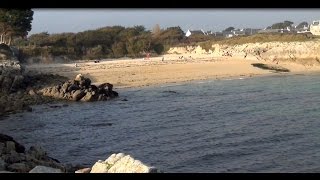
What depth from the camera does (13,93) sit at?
2653cm

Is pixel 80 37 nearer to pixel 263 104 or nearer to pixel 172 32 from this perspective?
pixel 172 32

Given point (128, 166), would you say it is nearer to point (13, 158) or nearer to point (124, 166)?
point (124, 166)

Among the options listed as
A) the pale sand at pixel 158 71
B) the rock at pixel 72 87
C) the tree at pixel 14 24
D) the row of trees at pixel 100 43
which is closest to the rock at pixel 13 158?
the rock at pixel 72 87

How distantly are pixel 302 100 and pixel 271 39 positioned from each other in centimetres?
3144

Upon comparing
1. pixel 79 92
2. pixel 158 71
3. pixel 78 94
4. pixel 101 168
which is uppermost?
pixel 101 168

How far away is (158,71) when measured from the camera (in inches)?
1598

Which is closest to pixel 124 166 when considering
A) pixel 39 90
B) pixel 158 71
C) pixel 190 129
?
pixel 190 129

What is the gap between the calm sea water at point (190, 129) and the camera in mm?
13164

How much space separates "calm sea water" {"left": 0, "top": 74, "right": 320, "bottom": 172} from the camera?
13.2 m

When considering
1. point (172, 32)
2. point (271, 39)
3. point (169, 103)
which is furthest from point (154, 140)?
point (172, 32)

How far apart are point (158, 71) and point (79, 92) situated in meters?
13.6

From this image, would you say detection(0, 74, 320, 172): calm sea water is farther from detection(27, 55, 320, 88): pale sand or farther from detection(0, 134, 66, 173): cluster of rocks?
detection(27, 55, 320, 88): pale sand

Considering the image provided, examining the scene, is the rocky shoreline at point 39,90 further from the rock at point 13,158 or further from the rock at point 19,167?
the rock at point 19,167

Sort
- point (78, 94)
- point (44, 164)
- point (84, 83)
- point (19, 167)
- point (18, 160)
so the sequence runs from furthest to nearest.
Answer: point (84, 83) → point (78, 94) → point (44, 164) → point (18, 160) → point (19, 167)
